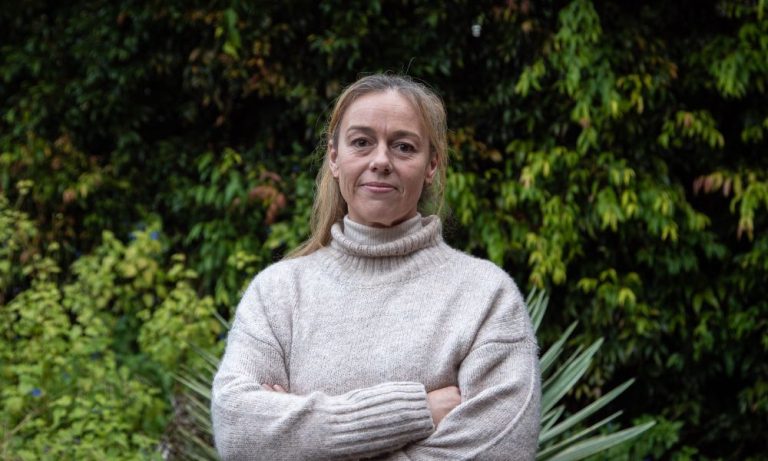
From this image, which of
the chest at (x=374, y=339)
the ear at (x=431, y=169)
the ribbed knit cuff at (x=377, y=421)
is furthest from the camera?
the ear at (x=431, y=169)

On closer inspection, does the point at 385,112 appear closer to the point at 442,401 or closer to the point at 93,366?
the point at 442,401

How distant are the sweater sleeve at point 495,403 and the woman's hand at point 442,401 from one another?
0.02 m

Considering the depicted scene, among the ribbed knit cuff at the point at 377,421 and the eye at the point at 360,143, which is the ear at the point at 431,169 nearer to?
the eye at the point at 360,143

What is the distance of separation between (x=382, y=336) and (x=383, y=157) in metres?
0.39

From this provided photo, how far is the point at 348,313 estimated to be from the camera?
1916 millimetres

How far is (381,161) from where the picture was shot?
186 centimetres

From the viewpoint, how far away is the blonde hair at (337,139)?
1965mm

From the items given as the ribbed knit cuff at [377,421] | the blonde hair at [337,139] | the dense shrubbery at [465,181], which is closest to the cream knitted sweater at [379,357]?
the ribbed knit cuff at [377,421]

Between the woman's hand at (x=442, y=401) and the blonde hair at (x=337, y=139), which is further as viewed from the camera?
the blonde hair at (x=337, y=139)

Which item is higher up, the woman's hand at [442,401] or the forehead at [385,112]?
the forehead at [385,112]

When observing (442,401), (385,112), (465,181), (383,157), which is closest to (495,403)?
(442,401)

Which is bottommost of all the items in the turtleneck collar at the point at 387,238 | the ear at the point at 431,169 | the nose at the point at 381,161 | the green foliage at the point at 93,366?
the green foliage at the point at 93,366

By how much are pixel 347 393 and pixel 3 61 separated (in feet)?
14.0

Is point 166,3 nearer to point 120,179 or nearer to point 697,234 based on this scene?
point 120,179
